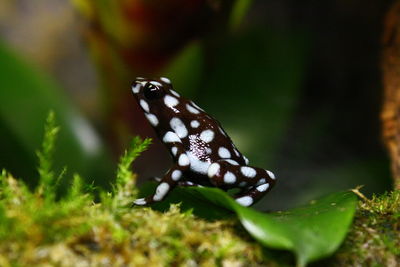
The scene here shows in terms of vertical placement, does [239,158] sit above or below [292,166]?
above

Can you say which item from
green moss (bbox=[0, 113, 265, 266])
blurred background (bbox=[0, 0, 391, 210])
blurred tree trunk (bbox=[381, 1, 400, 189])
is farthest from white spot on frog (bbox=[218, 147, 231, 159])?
blurred background (bbox=[0, 0, 391, 210])

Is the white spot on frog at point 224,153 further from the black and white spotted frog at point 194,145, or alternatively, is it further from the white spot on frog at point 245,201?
the white spot on frog at point 245,201

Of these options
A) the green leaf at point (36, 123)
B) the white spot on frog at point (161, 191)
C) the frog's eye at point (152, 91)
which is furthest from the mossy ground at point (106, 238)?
the green leaf at point (36, 123)

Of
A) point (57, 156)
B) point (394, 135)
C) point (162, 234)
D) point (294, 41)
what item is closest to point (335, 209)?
point (162, 234)

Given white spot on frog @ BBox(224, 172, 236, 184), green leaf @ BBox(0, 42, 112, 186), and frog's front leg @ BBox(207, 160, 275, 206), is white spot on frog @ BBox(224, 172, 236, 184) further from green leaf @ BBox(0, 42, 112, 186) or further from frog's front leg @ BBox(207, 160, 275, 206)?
green leaf @ BBox(0, 42, 112, 186)

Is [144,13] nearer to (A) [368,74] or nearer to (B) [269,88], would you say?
(B) [269,88]
